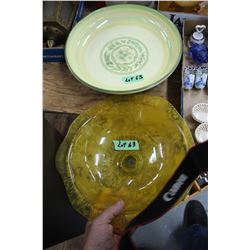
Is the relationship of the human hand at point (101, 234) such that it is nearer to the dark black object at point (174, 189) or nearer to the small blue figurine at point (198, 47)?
the dark black object at point (174, 189)

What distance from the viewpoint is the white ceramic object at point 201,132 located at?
3.20 feet

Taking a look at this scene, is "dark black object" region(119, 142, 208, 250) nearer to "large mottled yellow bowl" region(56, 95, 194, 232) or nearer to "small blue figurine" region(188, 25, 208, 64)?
"large mottled yellow bowl" region(56, 95, 194, 232)

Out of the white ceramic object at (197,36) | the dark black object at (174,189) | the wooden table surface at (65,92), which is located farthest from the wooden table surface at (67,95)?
the dark black object at (174,189)

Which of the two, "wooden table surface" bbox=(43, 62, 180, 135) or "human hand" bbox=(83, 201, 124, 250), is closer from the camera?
"human hand" bbox=(83, 201, 124, 250)

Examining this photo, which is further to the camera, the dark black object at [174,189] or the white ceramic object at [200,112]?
the white ceramic object at [200,112]

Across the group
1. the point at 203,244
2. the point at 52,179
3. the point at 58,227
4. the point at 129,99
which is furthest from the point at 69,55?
the point at 203,244

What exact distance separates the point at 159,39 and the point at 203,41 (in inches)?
4.9

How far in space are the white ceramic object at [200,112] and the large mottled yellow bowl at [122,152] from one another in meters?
0.04

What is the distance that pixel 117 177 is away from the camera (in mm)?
1021

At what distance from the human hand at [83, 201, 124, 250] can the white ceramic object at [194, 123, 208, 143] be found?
0.28 m

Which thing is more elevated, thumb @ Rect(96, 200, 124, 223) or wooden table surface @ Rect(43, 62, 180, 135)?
Answer: wooden table surface @ Rect(43, 62, 180, 135)

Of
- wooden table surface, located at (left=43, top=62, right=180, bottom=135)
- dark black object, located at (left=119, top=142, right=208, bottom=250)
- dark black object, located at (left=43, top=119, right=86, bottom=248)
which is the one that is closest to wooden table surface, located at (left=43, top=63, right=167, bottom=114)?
wooden table surface, located at (left=43, top=62, right=180, bottom=135)

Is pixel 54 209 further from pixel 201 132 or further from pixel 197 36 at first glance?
pixel 197 36

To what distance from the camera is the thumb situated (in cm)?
91
